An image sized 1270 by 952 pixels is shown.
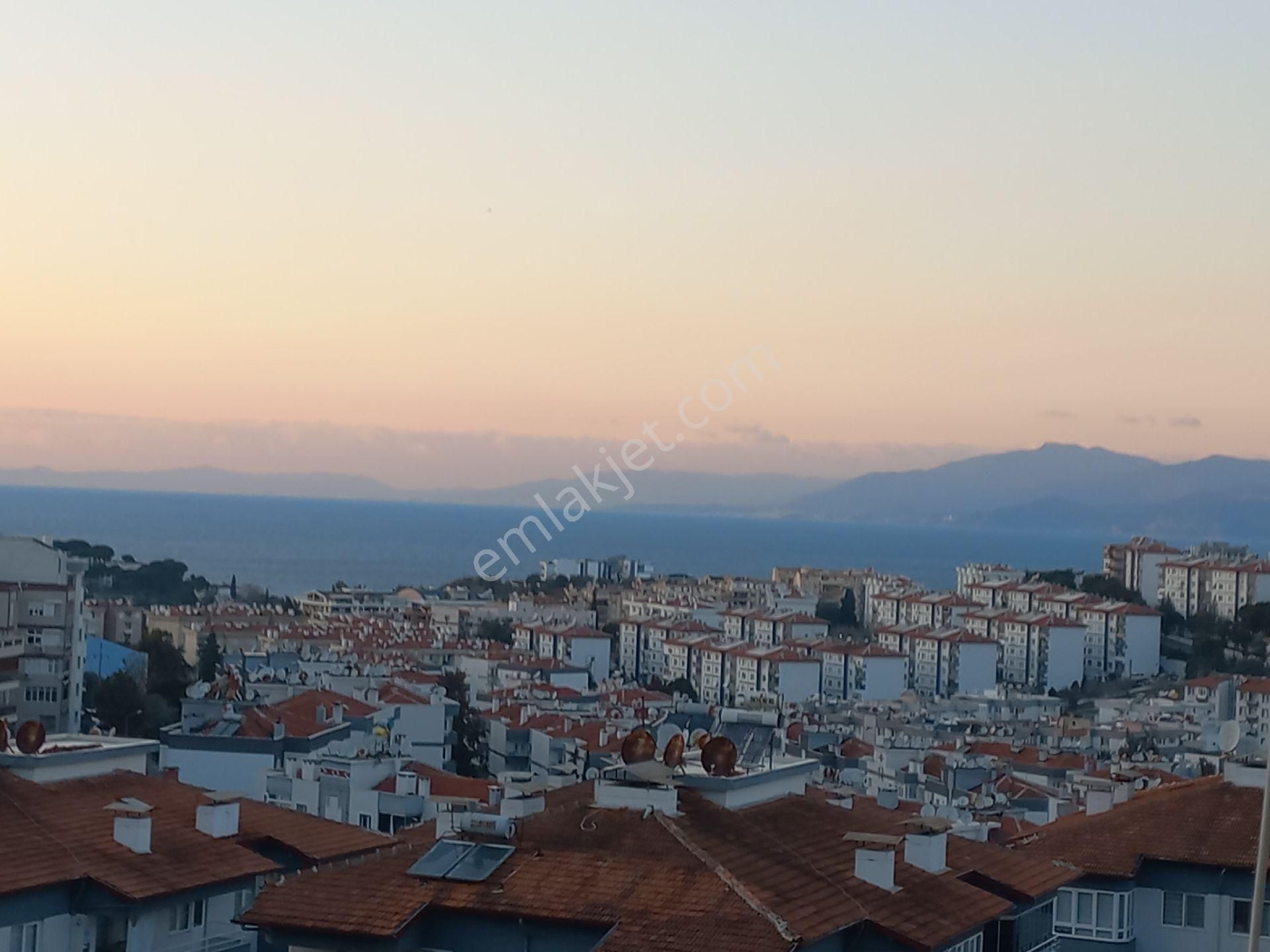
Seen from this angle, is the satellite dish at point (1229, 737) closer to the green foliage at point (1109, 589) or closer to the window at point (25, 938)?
the window at point (25, 938)

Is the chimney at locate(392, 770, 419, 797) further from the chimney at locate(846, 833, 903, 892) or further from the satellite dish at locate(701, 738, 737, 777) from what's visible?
the chimney at locate(846, 833, 903, 892)

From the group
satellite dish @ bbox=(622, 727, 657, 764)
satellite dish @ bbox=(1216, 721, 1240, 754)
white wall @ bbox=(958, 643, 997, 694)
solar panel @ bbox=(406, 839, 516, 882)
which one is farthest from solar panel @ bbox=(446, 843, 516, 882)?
white wall @ bbox=(958, 643, 997, 694)

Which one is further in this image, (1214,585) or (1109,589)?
(1109,589)

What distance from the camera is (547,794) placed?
12195 mm

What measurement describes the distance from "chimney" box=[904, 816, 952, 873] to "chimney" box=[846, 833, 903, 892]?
1.93 feet

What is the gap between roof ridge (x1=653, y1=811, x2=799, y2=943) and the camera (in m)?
8.91

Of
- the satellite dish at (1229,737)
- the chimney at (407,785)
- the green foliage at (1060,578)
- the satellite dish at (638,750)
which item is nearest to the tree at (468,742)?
the chimney at (407,785)

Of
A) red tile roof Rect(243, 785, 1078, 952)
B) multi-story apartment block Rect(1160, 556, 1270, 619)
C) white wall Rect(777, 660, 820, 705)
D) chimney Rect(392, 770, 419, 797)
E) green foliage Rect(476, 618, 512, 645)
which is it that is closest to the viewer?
red tile roof Rect(243, 785, 1078, 952)

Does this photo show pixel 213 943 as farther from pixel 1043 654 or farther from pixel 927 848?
pixel 1043 654

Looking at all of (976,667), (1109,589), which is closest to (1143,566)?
(1109,589)

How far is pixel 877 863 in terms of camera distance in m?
10.2

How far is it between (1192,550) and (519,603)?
40289mm

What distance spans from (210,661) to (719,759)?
41.3m

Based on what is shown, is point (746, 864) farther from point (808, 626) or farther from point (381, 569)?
point (381, 569)
